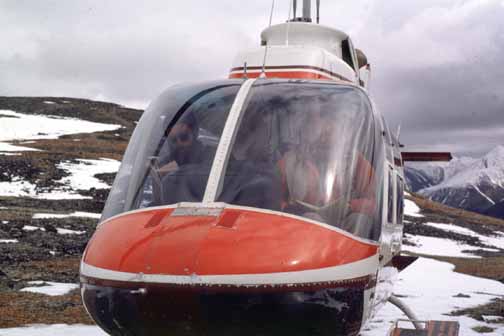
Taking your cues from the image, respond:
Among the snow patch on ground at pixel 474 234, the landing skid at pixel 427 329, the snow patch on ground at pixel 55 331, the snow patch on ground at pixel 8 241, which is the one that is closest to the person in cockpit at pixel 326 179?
the landing skid at pixel 427 329

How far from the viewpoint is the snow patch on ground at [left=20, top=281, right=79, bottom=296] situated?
1207cm

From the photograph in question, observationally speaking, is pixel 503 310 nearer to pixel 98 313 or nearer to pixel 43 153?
pixel 98 313

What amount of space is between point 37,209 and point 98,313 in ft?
77.8

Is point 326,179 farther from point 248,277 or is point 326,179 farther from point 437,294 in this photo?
point 437,294

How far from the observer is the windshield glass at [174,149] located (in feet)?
13.8

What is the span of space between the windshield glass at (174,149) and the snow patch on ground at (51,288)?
832cm

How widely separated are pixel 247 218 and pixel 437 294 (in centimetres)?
1251

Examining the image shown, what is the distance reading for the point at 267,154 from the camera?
415 centimetres

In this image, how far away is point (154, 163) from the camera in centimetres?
450

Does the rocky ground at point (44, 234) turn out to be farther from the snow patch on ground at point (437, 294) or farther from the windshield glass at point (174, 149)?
the windshield glass at point (174, 149)

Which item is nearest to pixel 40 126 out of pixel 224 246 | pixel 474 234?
pixel 474 234

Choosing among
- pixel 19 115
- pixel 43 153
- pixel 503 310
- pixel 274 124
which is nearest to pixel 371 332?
pixel 503 310

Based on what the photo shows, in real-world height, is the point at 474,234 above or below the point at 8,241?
below

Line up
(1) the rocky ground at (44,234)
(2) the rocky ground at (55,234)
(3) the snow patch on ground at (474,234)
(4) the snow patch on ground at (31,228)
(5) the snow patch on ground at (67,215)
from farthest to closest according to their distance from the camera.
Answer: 1. (3) the snow patch on ground at (474,234)
2. (5) the snow patch on ground at (67,215)
3. (4) the snow patch on ground at (31,228)
4. (2) the rocky ground at (55,234)
5. (1) the rocky ground at (44,234)
